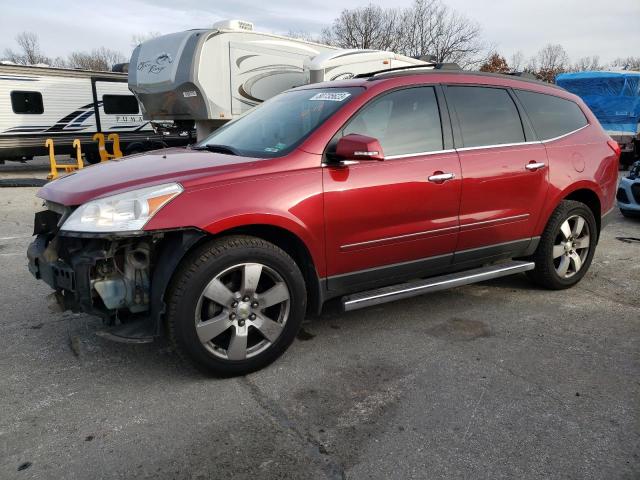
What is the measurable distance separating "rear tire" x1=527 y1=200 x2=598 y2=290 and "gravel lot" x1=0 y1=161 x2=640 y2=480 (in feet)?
1.46

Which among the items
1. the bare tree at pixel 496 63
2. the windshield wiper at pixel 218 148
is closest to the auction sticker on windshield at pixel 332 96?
the windshield wiper at pixel 218 148

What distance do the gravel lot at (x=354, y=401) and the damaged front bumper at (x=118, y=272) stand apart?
0.38 meters

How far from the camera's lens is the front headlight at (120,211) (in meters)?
2.65

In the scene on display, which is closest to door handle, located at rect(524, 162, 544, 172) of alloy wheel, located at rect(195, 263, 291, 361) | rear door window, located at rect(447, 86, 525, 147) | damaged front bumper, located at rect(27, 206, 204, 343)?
rear door window, located at rect(447, 86, 525, 147)

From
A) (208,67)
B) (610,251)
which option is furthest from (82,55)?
(610,251)

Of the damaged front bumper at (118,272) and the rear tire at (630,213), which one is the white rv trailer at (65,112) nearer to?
the rear tire at (630,213)

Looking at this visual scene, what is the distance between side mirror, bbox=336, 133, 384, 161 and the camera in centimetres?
299

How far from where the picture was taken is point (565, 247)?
14.8ft

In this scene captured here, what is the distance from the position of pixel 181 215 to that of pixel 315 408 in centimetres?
125

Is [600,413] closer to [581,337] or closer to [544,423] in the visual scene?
[544,423]

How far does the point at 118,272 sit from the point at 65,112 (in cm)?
1371

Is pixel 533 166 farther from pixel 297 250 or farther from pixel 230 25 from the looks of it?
pixel 230 25

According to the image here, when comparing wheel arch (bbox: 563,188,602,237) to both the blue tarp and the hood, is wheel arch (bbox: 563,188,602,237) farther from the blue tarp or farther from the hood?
the blue tarp

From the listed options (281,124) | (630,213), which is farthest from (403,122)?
(630,213)
